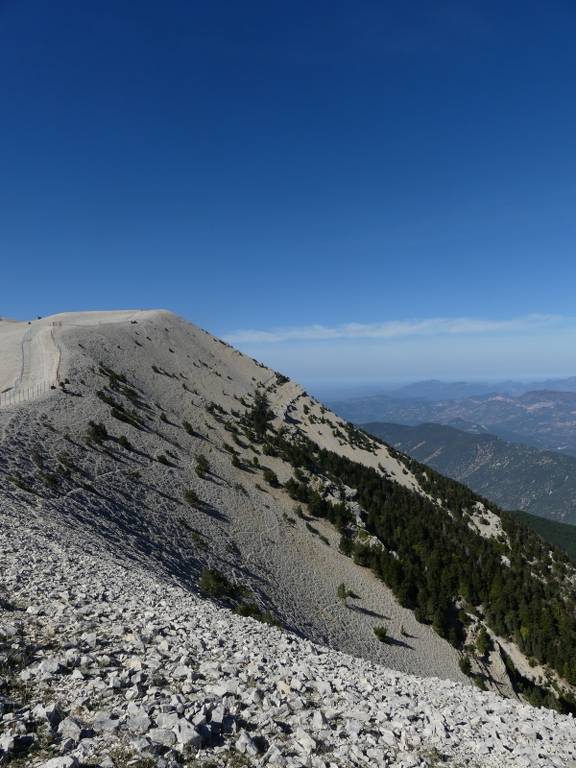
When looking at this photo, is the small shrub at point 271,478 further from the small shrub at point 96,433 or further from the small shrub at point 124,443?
the small shrub at point 96,433

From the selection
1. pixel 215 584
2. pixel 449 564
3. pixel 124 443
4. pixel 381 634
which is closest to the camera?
pixel 215 584

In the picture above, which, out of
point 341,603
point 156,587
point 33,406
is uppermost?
point 33,406

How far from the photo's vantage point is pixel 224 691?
8773 millimetres

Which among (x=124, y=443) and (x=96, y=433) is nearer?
(x=96, y=433)

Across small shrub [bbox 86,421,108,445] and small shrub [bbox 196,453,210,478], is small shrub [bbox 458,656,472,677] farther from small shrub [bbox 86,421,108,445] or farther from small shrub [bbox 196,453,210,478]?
small shrub [bbox 86,421,108,445]

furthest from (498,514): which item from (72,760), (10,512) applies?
(72,760)

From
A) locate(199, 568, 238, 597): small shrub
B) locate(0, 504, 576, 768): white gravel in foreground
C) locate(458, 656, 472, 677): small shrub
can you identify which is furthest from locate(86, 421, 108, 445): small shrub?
locate(458, 656, 472, 677): small shrub

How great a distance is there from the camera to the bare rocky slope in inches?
296

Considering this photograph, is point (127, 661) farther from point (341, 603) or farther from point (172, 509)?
point (341, 603)

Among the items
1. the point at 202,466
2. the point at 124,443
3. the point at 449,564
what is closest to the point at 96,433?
the point at 124,443

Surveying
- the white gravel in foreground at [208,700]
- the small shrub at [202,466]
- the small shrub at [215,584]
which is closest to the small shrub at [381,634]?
the small shrub at [215,584]

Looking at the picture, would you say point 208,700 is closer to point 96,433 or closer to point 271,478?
point 96,433

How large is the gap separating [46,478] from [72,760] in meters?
21.1

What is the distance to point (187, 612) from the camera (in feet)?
45.4
